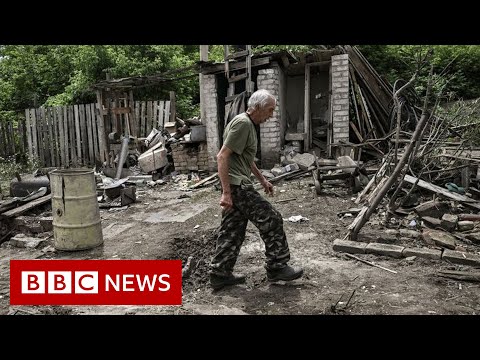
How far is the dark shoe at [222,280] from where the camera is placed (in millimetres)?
3637

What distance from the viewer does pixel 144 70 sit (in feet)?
46.0

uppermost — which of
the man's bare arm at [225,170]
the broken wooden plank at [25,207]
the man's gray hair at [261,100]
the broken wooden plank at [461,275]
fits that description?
the man's gray hair at [261,100]

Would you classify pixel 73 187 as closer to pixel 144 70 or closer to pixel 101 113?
pixel 101 113

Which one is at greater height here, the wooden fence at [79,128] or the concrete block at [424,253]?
the wooden fence at [79,128]

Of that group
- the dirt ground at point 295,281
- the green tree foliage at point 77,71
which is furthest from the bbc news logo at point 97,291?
the green tree foliage at point 77,71

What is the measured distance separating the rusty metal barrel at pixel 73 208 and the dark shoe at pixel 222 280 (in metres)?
2.22

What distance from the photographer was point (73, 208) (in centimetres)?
493

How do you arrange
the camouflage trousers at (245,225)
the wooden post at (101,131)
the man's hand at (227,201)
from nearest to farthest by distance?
the man's hand at (227,201) < the camouflage trousers at (245,225) < the wooden post at (101,131)

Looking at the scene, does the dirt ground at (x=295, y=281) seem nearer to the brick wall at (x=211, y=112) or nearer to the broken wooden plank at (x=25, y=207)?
the broken wooden plank at (x=25, y=207)

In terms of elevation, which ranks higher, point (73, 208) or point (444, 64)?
point (444, 64)

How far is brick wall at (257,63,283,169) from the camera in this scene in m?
9.41

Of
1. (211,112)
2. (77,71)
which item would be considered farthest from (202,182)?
(77,71)

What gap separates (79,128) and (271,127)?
21.2 feet

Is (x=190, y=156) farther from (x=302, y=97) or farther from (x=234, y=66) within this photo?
(x=302, y=97)
